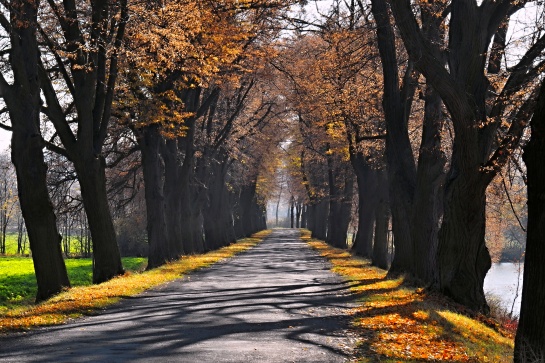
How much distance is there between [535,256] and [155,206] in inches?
828

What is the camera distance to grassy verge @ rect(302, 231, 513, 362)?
951cm

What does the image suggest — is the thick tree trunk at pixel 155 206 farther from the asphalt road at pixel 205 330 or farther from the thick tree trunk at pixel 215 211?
the thick tree trunk at pixel 215 211

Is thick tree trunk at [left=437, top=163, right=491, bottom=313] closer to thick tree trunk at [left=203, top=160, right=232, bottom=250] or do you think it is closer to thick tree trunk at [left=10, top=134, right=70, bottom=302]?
thick tree trunk at [left=10, top=134, right=70, bottom=302]

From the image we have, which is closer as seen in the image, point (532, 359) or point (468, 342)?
point (532, 359)

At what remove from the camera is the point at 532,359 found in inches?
→ 304

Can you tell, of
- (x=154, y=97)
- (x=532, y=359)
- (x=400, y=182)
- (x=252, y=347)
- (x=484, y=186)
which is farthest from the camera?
(x=154, y=97)

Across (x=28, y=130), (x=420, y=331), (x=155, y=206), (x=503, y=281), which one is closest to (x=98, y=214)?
(x=28, y=130)

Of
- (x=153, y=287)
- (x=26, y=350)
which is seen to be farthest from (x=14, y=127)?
(x=26, y=350)

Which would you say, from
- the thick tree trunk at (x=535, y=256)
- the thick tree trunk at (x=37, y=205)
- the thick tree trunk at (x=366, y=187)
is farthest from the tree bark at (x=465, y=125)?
the thick tree trunk at (x=366, y=187)

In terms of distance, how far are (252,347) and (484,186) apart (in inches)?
296

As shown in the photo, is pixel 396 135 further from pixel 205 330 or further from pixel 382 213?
pixel 382 213

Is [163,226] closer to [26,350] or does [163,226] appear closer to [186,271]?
[186,271]

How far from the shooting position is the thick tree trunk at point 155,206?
26.7m

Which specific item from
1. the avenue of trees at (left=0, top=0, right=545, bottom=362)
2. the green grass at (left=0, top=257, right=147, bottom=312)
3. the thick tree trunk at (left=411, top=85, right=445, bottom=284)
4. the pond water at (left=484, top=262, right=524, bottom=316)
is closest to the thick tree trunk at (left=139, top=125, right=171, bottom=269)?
the avenue of trees at (left=0, top=0, right=545, bottom=362)
